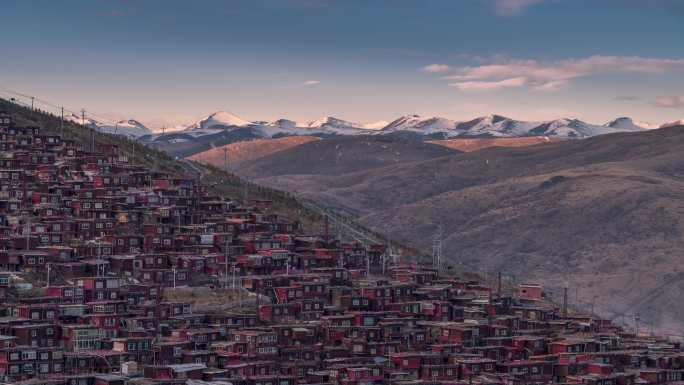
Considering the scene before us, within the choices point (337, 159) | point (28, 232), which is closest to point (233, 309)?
point (28, 232)

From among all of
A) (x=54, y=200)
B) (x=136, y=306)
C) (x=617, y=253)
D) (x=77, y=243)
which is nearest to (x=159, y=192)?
(x=54, y=200)

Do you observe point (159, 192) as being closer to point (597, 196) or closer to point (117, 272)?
point (117, 272)

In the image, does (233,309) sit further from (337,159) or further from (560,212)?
(337,159)

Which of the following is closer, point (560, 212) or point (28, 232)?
point (28, 232)

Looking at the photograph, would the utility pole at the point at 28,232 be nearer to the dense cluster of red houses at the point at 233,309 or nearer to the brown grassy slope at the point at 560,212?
the dense cluster of red houses at the point at 233,309

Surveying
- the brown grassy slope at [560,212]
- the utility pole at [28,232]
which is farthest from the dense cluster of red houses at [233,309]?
the brown grassy slope at [560,212]

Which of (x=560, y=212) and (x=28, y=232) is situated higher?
(x=560, y=212)

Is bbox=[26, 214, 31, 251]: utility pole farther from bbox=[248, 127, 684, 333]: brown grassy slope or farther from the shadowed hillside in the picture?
the shadowed hillside
